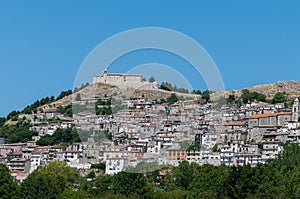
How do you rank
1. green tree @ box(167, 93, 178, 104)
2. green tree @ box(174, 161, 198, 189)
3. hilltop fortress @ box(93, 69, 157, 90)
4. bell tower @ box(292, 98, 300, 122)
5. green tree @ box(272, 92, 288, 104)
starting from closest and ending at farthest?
green tree @ box(174, 161, 198, 189)
green tree @ box(167, 93, 178, 104)
bell tower @ box(292, 98, 300, 122)
hilltop fortress @ box(93, 69, 157, 90)
green tree @ box(272, 92, 288, 104)

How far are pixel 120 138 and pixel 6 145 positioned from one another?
19.6 m

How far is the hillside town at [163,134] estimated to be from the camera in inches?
1982

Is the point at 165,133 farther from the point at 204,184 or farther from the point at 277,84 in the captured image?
the point at 277,84

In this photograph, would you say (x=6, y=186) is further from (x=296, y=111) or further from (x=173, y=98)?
(x=296, y=111)

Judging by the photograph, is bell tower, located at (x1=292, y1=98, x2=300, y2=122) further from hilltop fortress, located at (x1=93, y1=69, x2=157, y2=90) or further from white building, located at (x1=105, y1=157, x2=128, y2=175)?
white building, located at (x1=105, y1=157, x2=128, y2=175)

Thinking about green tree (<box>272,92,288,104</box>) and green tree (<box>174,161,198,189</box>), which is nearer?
green tree (<box>174,161,198,189</box>)

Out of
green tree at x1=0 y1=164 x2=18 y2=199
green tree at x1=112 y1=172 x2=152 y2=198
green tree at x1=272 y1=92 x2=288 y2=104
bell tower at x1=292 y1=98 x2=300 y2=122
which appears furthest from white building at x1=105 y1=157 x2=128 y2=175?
green tree at x1=272 y1=92 x2=288 y2=104

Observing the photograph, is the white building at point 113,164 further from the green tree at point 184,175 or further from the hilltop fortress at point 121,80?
the hilltop fortress at point 121,80

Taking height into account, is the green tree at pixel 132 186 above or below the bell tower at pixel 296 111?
below

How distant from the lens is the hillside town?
50344 mm

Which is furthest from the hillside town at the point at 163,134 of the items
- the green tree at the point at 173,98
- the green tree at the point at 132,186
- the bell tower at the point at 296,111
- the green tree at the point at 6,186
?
the green tree at the point at 132,186

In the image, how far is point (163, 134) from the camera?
53531 mm

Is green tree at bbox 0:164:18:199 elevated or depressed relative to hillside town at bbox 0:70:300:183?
depressed

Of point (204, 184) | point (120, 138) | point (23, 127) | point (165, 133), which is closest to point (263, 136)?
point (165, 133)
